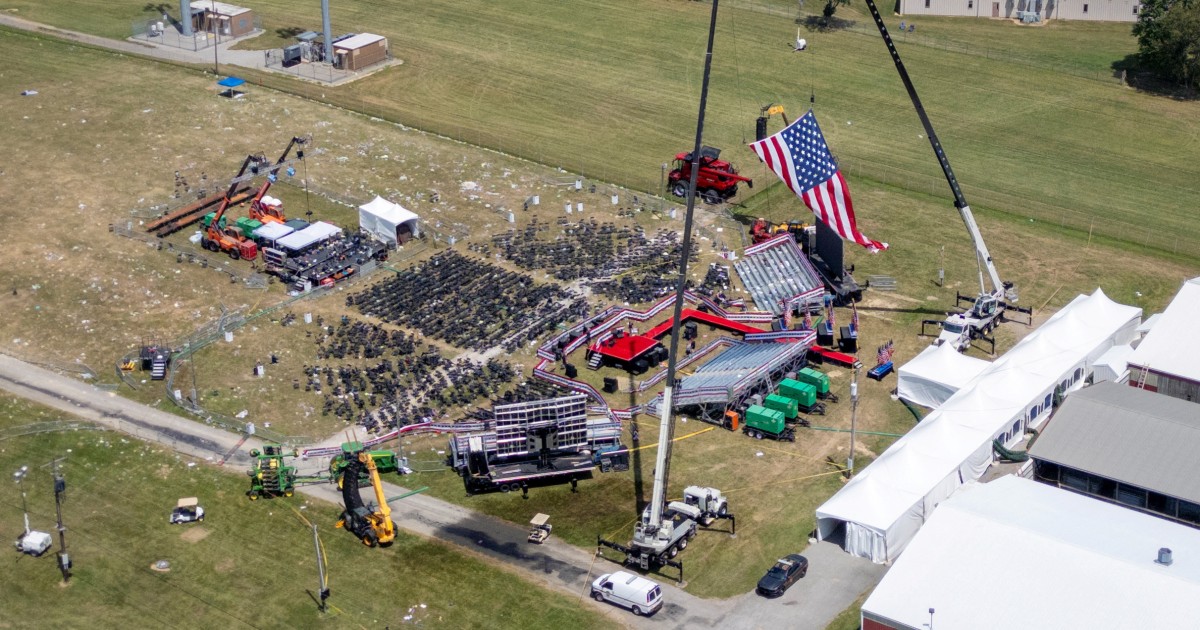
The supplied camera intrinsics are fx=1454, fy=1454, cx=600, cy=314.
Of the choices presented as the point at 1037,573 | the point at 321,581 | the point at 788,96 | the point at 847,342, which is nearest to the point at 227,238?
the point at 321,581

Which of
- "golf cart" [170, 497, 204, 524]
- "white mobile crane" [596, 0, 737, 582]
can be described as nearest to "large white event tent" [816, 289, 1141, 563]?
"white mobile crane" [596, 0, 737, 582]

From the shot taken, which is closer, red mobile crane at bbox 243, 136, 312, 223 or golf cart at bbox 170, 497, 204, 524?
golf cart at bbox 170, 497, 204, 524

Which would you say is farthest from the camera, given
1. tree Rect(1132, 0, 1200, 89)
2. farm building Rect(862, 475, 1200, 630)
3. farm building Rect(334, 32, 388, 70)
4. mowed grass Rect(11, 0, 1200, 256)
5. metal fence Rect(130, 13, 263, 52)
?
metal fence Rect(130, 13, 263, 52)

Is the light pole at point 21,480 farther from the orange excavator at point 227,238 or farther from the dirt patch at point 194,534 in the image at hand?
the orange excavator at point 227,238

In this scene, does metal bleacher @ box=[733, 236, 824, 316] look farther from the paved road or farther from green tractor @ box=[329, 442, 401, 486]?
green tractor @ box=[329, 442, 401, 486]

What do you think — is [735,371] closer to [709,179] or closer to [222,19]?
[709,179]

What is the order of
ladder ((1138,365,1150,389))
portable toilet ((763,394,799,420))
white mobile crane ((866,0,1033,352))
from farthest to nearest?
1. white mobile crane ((866,0,1033,352))
2. ladder ((1138,365,1150,389))
3. portable toilet ((763,394,799,420))

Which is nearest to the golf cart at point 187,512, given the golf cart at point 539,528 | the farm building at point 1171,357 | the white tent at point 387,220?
the golf cart at point 539,528
